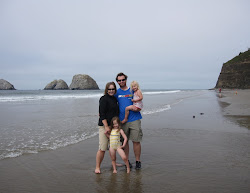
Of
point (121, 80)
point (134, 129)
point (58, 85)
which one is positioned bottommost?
point (134, 129)

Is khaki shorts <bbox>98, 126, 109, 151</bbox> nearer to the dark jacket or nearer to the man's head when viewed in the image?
the dark jacket

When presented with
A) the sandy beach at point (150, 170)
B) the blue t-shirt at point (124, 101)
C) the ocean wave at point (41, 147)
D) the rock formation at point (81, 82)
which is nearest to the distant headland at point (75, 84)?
the rock formation at point (81, 82)

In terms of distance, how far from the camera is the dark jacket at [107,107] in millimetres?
4145

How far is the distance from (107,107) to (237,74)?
68.9m

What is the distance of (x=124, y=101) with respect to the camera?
14.1 feet

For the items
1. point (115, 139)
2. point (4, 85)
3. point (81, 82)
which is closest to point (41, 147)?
point (115, 139)

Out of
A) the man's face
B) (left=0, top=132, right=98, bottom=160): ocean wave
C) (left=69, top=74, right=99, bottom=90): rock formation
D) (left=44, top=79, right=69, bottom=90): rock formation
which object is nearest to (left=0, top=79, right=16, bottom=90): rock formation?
(left=44, top=79, right=69, bottom=90): rock formation

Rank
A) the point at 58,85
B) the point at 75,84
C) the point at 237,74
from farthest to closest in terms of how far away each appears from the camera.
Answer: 1. the point at 58,85
2. the point at 75,84
3. the point at 237,74

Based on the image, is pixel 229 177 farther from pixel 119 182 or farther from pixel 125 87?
→ pixel 125 87

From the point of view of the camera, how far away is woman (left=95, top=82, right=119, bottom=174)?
4137mm

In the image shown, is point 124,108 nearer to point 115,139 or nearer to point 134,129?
point 134,129

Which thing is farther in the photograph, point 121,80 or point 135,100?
point 121,80

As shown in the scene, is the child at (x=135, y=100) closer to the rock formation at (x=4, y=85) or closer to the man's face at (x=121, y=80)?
the man's face at (x=121, y=80)

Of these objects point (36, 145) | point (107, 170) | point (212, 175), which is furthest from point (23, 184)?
point (212, 175)
